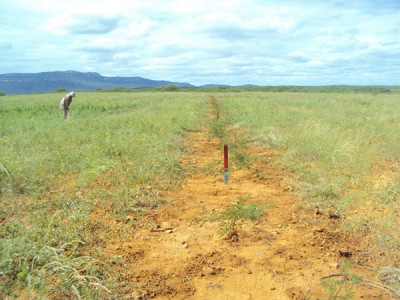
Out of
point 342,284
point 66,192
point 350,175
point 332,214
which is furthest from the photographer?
point 350,175

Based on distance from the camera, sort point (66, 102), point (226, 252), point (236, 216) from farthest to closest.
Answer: point (66, 102)
point (236, 216)
point (226, 252)

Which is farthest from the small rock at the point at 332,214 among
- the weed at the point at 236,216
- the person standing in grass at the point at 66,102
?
the person standing in grass at the point at 66,102

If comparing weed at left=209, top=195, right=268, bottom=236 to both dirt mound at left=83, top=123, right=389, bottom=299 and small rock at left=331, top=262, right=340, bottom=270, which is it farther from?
small rock at left=331, top=262, right=340, bottom=270

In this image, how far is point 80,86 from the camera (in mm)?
195125

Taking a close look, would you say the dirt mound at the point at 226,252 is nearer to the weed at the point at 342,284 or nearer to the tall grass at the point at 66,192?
the weed at the point at 342,284

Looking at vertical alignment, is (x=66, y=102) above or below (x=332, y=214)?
above

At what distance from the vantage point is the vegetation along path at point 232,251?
2.73 m

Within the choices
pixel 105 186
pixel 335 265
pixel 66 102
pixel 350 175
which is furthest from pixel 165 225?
pixel 66 102

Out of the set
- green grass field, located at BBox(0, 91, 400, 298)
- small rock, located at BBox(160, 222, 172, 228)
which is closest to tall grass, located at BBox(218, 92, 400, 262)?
green grass field, located at BBox(0, 91, 400, 298)

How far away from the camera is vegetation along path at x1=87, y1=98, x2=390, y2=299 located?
273cm

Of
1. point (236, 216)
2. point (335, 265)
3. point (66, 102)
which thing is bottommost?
point (335, 265)

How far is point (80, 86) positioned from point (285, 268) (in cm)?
20746

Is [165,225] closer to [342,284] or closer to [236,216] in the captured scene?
[236,216]

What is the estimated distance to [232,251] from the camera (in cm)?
336
